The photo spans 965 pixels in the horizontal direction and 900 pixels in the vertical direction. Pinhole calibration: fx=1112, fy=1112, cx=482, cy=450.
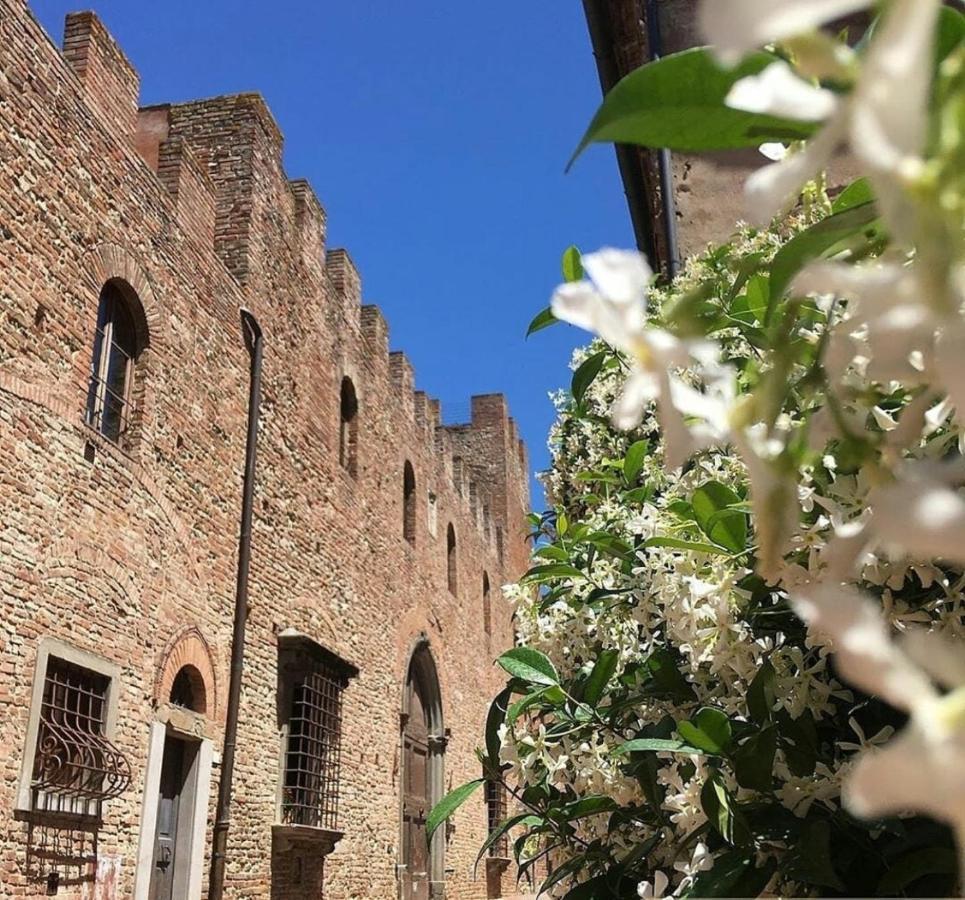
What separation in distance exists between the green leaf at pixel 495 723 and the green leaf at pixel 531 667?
6.8 inches

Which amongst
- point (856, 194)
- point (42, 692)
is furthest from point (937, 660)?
point (42, 692)

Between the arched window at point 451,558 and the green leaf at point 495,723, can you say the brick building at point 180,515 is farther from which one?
the arched window at point 451,558

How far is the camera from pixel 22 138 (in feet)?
24.1

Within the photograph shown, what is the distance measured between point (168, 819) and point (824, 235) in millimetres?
8905

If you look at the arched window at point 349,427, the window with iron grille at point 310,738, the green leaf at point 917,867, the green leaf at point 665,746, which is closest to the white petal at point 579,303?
the green leaf at point 917,867

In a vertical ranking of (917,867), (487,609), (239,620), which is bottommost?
(917,867)

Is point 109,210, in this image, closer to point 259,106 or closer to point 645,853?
point 259,106

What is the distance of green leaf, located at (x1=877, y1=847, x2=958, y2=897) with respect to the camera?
43.0 inches

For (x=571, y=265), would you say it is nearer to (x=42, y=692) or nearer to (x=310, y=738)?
(x=42, y=692)

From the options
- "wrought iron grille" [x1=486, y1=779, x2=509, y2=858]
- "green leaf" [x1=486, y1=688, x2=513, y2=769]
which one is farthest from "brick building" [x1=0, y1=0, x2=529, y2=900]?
"wrought iron grille" [x1=486, y1=779, x2=509, y2=858]

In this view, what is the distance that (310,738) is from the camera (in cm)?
1093

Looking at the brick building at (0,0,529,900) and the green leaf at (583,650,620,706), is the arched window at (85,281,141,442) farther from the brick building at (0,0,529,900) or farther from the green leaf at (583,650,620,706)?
the green leaf at (583,650,620,706)

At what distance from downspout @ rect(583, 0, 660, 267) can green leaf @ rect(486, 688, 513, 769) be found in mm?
4945

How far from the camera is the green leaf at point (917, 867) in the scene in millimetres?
1092
